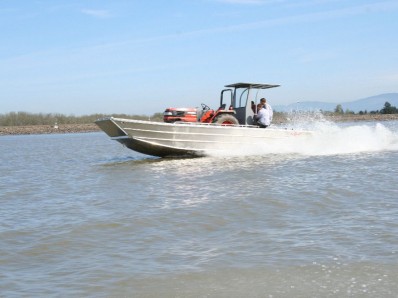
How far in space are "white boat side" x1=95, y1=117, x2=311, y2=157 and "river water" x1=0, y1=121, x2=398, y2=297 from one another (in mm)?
3352

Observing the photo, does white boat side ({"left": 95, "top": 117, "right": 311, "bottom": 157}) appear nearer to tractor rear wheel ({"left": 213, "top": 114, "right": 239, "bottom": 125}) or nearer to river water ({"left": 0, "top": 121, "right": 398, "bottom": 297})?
tractor rear wheel ({"left": 213, "top": 114, "right": 239, "bottom": 125})

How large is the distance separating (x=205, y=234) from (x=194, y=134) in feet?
33.0

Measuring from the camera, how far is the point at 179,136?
16656mm

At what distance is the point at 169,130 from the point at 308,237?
34.5 feet

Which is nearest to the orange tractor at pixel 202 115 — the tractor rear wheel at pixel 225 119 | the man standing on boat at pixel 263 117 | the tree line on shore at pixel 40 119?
the tractor rear wheel at pixel 225 119

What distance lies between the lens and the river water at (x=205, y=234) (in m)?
4.95

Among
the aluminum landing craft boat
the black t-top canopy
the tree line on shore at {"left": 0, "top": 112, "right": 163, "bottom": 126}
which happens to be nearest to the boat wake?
the aluminum landing craft boat

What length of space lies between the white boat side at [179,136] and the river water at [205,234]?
11.0 feet

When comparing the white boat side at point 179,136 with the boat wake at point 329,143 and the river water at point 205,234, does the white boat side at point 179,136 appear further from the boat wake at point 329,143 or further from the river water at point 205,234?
the river water at point 205,234

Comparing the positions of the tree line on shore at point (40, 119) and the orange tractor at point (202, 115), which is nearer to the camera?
the orange tractor at point (202, 115)

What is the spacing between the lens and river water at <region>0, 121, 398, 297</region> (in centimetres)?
495

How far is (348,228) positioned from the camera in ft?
22.0

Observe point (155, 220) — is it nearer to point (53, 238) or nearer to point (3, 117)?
point (53, 238)

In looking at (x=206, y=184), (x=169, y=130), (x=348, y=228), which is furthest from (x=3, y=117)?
(x=348, y=228)
